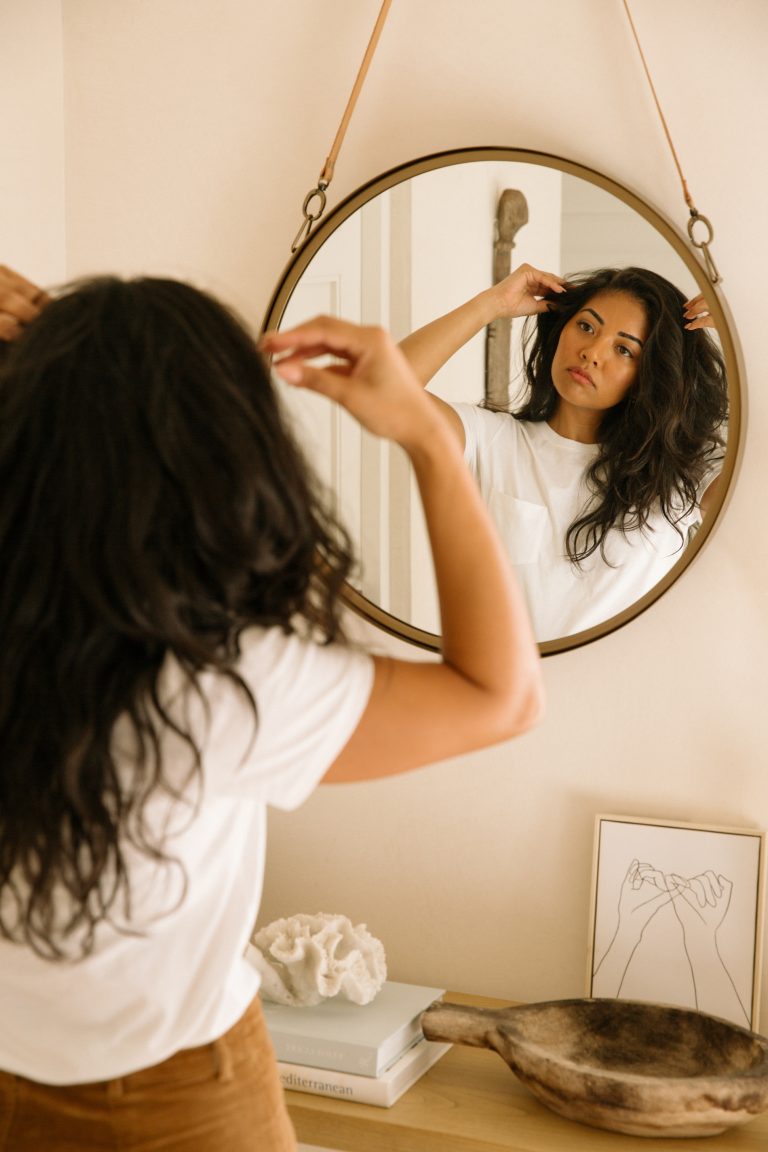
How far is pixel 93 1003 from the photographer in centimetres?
71

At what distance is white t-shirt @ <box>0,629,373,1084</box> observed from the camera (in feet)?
2.17

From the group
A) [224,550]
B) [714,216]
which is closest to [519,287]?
[714,216]

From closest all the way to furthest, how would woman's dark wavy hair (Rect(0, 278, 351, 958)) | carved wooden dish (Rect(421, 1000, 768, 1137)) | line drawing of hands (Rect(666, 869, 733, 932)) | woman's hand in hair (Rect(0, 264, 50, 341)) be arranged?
woman's dark wavy hair (Rect(0, 278, 351, 958)) < woman's hand in hair (Rect(0, 264, 50, 341)) < carved wooden dish (Rect(421, 1000, 768, 1137)) < line drawing of hands (Rect(666, 869, 733, 932))

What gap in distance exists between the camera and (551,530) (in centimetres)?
135

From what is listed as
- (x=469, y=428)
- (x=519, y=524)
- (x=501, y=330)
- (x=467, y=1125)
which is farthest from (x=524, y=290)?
(x=467, y=1125)

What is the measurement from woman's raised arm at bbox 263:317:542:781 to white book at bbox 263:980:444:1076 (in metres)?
0.66

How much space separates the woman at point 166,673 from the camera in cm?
65

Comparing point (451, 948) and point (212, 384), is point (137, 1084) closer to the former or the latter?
point (212, 384)

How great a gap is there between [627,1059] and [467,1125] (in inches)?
8.1

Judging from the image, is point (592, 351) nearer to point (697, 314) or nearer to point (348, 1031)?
point (697, 314)

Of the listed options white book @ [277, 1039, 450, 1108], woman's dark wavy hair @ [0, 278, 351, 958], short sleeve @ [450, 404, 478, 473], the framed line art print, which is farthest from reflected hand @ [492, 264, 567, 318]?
white book @ [277, 1039, 450, 1108]

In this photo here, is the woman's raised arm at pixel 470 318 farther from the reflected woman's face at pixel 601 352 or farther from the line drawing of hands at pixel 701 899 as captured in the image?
the line drawing of hands at pixel 701 899

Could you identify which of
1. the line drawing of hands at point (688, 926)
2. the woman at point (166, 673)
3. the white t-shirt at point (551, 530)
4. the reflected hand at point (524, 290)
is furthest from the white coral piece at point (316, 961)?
the reflected hand at point (524, 290)

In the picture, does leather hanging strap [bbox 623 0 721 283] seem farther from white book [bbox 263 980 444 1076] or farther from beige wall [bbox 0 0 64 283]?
white book [bbox 263 980 444 1076]
